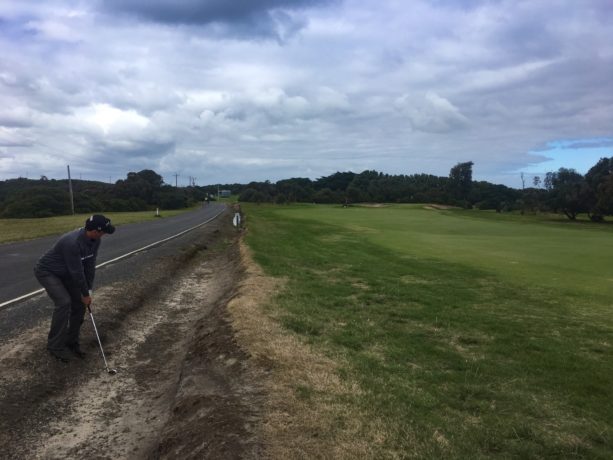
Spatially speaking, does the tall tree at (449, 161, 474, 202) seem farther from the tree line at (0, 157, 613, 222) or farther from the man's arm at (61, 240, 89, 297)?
the man's arm at (61, 240, 89, 297)

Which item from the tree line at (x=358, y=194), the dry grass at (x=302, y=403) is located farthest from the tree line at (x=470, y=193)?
the dry grass at (x=302, y=403)

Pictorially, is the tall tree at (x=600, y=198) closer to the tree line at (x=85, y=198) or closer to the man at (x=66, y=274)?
the man at (x=66, y=274)

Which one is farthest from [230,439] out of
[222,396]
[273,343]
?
[273,343]

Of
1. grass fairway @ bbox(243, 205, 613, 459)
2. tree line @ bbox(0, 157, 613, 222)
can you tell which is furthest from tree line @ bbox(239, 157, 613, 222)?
grass fairway @ bbox(243, 205, 613, 459)

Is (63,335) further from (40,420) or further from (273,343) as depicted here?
(273,343)

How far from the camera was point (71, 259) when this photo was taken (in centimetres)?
700

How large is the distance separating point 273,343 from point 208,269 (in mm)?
11005

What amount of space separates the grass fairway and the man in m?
3.46

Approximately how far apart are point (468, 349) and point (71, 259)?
603cm

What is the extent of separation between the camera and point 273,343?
7.60 metres

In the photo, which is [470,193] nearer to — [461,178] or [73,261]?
[461,178]

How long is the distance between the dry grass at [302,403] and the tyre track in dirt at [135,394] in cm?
21

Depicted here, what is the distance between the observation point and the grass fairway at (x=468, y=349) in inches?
193

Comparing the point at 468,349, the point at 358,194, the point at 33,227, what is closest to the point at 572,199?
the point at 358,194
